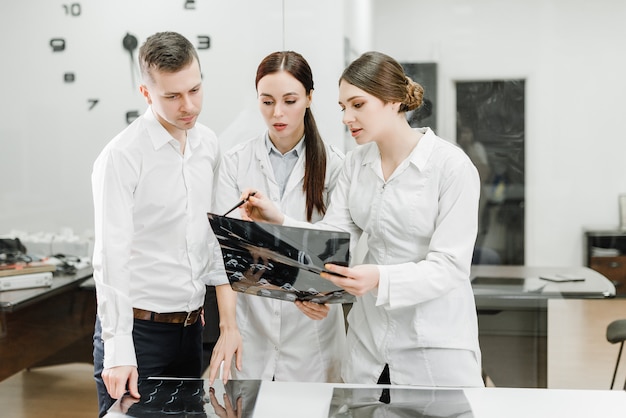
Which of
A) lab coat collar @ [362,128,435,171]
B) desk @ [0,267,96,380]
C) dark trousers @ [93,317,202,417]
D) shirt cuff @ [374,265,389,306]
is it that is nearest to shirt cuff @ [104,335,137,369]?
dark trousers @ [93,317,202,417]

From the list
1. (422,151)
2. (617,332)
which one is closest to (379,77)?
(422,151)

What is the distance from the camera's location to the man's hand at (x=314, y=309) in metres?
2.04

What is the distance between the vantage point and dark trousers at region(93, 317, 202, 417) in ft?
6.89

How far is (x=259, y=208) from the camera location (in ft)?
6.94

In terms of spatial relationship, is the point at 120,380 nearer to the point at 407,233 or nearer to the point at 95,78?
the point at 407,233

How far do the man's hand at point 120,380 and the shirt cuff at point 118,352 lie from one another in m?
0.01

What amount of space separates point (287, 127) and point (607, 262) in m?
1.74

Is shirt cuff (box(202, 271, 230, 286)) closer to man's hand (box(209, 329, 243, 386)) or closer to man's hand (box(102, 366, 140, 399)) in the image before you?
man's hand (box(209, 329, 243, 386))

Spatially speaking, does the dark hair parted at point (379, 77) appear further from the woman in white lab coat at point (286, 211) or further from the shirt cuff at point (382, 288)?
the shirt cuff at point (382, 288)

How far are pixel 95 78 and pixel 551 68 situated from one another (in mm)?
1998

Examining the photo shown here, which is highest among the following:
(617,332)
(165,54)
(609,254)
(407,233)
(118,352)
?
(165,54)

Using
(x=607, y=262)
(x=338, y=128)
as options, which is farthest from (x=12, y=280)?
(x=607, y=262)

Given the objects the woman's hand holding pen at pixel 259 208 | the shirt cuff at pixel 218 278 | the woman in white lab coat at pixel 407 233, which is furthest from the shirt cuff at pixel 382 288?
the shirt cuff at pixel 218 278

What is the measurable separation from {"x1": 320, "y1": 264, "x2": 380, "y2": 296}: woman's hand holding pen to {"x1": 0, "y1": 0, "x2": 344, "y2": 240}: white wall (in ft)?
4.21
